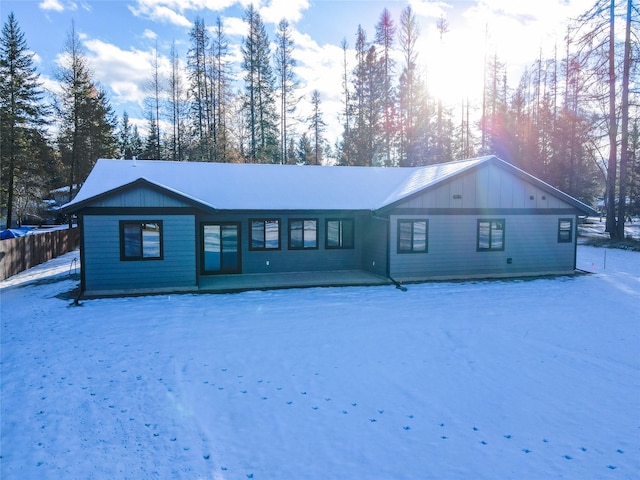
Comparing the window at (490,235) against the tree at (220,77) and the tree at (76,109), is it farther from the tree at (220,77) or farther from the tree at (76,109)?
the tree at (76,109)

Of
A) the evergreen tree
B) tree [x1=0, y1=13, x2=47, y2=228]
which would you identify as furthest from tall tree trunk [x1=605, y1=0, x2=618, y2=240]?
tree [x1=0, y1=13, x2=47, y2=228]

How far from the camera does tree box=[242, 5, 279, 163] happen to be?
95.1 feet

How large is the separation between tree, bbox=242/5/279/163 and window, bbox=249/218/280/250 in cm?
Result: 1511

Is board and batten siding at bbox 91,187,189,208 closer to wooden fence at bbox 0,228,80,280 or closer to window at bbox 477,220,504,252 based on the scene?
wooden fence at bbox 0,228,80,280

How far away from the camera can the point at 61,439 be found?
4527 mm

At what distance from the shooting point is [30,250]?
1612cm

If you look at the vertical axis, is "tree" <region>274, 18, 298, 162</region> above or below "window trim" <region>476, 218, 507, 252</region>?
above

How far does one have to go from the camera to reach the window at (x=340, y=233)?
14883 millimetres

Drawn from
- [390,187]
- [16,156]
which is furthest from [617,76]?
[16,156]

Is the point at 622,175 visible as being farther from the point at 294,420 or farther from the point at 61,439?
the point at 61,439

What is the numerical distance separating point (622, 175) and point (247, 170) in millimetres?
20146

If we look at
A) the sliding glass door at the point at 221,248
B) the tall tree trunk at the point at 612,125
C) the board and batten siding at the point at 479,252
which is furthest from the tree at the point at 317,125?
the board and batten siding at the point at 479,252

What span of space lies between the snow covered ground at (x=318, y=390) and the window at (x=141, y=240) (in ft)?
5.20

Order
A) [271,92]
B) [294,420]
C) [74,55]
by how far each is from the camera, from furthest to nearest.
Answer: [271,92] → [74,55] → [294,420]
